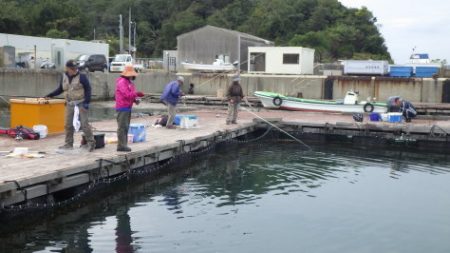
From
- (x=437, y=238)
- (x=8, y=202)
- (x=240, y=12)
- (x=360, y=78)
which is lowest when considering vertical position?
(x=437, y=238)

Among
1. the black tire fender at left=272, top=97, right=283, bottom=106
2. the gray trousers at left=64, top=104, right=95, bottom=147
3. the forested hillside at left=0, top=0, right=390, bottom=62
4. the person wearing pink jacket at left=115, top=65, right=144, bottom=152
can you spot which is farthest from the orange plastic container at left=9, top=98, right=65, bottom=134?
the forested hillside at left=0, top=0, right=390, bottom=62

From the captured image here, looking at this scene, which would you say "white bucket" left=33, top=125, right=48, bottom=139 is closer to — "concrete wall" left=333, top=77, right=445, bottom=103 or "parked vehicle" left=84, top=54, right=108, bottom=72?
"concrete wall" left=333, top=77, right=445, bottom=103

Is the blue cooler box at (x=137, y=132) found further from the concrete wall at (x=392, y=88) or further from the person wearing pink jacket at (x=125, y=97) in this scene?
the concrete wall at (x=392, y=88)

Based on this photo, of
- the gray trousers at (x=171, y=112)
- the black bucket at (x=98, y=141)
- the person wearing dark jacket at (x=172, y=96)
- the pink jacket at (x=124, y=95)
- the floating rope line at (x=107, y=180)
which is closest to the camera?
the floating rope line at (x=107, y=180)

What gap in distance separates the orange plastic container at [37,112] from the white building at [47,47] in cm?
2679

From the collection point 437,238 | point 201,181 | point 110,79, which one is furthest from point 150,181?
point 110,79

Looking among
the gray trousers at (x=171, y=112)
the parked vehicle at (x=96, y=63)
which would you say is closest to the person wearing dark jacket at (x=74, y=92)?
the gray trousers at (x=171, y=112)

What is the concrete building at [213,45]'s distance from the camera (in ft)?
129

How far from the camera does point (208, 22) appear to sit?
7581cm

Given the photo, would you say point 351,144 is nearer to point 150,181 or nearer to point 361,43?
point 150,181

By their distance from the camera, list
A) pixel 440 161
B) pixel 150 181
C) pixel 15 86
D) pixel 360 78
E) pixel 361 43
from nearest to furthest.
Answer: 1. pixel 150 181
2. pixel 440 161
3. pixel 360 78
4. pixel 15 86
5. pixel 361 43

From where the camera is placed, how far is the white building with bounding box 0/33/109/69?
4016 cm

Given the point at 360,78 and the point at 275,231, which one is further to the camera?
the point at 360,78

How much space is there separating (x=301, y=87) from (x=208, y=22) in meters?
47.8
